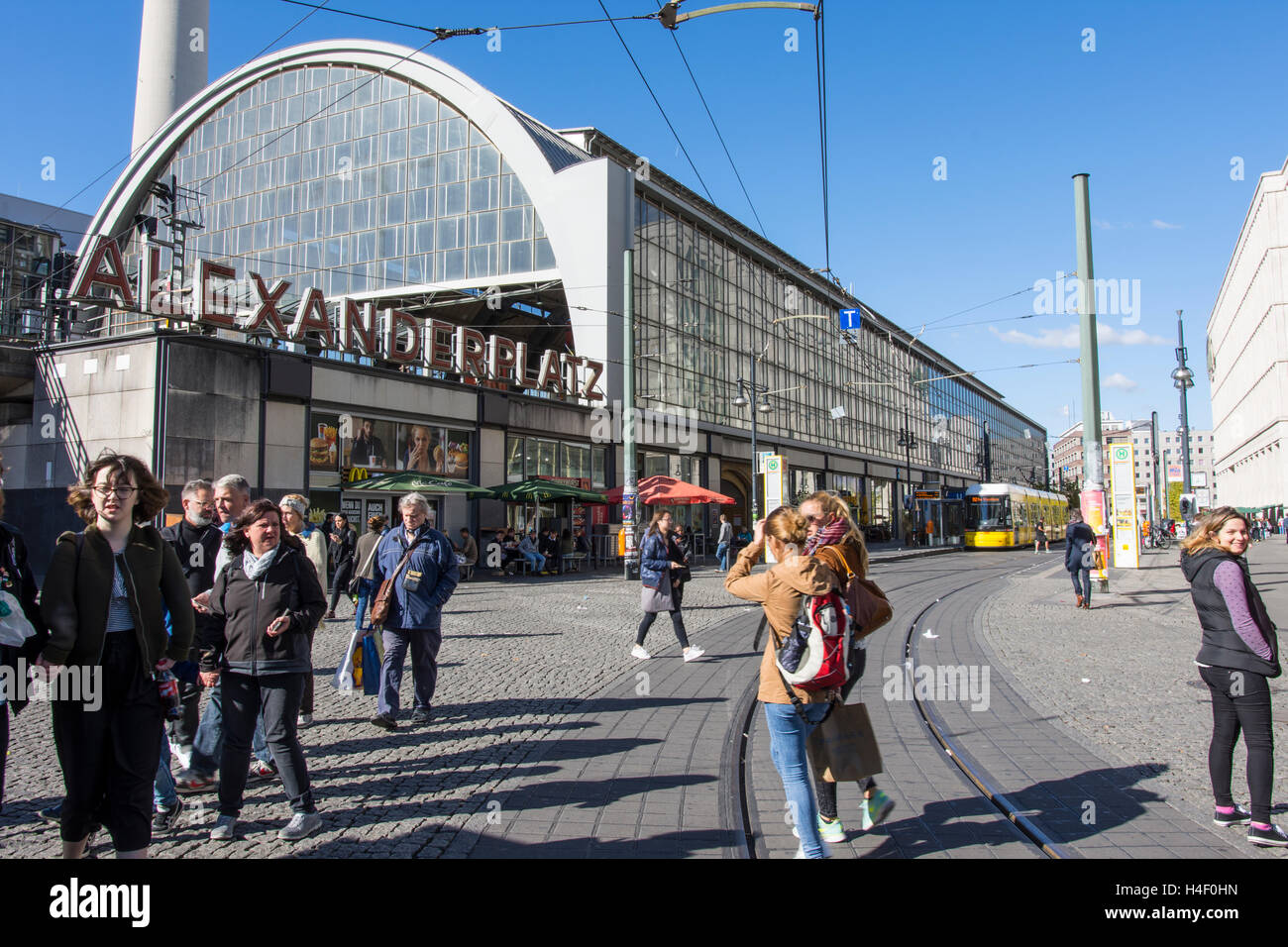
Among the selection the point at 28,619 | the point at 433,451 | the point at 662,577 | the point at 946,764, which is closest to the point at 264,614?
the point at 28,619

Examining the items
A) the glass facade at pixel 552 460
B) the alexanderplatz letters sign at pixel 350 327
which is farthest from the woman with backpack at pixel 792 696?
the glass facade at pixel 552 460

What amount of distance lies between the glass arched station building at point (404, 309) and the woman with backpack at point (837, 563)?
18.5m

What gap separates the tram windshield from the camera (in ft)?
130

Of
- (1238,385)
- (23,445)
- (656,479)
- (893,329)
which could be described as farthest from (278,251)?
(1238,385)

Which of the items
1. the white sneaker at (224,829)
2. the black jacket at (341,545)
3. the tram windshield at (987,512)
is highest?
the tram windshield at (987,512)

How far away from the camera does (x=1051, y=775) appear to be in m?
5.29

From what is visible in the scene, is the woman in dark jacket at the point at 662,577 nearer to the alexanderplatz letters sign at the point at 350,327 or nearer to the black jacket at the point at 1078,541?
the black jacket at the point at 1078,541

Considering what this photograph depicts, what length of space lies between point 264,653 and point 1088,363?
15094 mm

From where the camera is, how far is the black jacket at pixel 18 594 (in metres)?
3.40

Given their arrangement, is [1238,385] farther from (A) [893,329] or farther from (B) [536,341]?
(B) [536,341]

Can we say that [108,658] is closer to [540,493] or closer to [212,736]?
[212,736]

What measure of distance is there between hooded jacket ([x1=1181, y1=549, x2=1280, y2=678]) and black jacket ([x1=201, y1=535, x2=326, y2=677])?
4.63 m

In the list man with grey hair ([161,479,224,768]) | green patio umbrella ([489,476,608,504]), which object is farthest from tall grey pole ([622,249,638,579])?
man with grey hair ([161,479,224,768])

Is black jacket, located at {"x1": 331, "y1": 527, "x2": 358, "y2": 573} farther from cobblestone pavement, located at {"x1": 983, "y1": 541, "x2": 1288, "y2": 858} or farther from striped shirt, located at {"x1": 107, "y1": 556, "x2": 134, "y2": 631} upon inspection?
striped shirt, located at {"x1": 107, "y1": 556, "x2": 134, "y2": 631}
